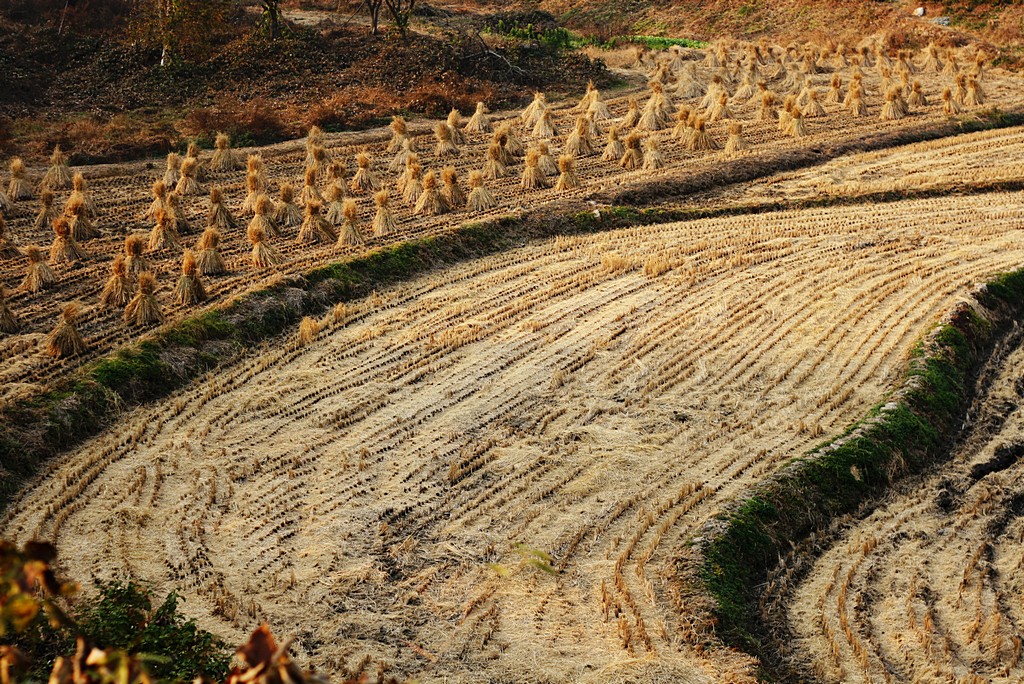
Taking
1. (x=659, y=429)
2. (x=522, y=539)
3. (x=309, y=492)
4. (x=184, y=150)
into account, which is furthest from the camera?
(x=184, y=150)

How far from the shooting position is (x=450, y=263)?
18.9m

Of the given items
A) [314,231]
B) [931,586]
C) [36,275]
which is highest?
[314,231]

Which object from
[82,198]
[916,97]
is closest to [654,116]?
[916,97]

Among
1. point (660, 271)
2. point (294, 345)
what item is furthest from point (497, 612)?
point (660, 271)

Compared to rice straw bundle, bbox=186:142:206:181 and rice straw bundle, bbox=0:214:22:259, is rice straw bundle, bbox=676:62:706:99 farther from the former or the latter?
rice straw bundle, bbox=0:214:22:259

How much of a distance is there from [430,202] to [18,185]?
349 inches

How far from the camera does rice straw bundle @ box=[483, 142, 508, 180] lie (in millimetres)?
23609

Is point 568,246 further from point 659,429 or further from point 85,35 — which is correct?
point 85,35

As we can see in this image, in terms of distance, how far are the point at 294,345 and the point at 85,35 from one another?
22.7 meters

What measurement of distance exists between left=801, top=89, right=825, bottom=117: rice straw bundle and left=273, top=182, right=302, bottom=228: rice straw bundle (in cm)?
1474

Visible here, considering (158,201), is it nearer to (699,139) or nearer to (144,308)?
(144,308)

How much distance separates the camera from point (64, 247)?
18109mm

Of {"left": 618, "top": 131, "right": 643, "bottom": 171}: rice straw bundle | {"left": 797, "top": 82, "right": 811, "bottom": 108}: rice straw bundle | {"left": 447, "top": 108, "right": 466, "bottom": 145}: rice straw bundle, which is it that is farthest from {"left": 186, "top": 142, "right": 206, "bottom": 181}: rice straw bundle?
{"left": 797, "top": 82, "right": 811, "bottom": 108}: rice straw bundle

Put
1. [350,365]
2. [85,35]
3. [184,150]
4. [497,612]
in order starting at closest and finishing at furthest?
[497,612] → [350,365] → [184,150] → [85,35]
